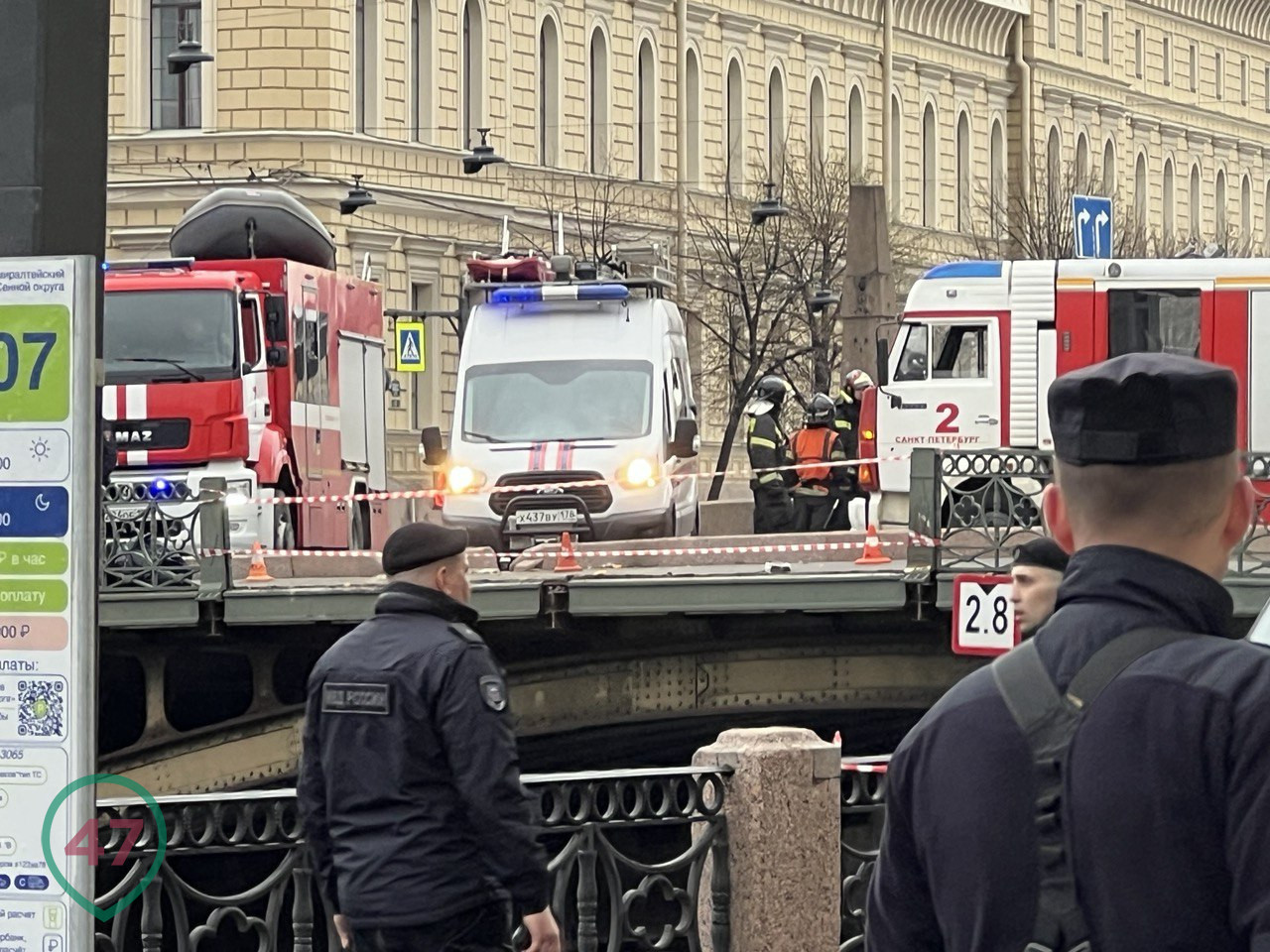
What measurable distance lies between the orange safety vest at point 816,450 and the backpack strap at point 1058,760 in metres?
22.8

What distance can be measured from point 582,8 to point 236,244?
28694mm

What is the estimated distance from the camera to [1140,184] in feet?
249

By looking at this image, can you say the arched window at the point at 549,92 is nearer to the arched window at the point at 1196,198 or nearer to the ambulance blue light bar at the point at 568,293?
the ambulance blue light bar at the point at 568,293

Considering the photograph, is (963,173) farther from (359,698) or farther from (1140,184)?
(359,698)

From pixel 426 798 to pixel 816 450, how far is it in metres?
19.9

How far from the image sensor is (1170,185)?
7769cm

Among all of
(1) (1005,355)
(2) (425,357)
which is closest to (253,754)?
(1) (1005,355)

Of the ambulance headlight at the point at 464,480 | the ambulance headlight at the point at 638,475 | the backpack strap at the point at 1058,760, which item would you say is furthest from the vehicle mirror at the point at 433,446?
the backpack strap at the point at 1058,760

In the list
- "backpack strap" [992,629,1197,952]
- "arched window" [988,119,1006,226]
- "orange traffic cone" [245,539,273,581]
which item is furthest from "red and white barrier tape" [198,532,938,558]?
"arched window" [988,119,1006,226]

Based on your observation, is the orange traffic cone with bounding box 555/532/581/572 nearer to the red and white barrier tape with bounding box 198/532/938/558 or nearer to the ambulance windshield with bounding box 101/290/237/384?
the red and white barrier tape with bounding box 198/532/938/558

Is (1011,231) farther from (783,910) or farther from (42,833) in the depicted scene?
(42,833)

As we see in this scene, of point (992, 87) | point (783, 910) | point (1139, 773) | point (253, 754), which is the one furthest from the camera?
point (992, 87)

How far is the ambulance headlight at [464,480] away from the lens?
1006 inches

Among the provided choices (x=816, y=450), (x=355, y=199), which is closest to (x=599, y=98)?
(x=355, y=199)
